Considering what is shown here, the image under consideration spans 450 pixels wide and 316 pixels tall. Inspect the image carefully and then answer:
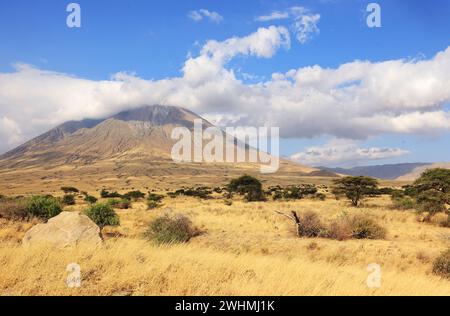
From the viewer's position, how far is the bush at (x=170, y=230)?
18.0m

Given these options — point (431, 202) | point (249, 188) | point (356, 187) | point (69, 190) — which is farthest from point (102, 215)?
point (69, 190)

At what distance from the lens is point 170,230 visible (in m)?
19.3

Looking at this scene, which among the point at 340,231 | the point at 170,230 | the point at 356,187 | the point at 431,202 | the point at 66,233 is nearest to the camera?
the point at 66,233

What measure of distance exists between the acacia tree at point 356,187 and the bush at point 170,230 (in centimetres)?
2788

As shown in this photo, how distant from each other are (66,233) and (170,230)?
5884mm

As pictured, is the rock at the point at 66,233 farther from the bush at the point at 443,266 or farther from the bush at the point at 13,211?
the bush at the point at 443,266

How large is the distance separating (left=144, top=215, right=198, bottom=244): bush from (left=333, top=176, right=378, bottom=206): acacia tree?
27.9m

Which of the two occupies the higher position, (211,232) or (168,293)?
(168,293)

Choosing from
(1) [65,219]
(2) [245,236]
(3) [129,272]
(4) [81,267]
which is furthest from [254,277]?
(2) [245,236]

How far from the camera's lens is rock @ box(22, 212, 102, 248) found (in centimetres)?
1391

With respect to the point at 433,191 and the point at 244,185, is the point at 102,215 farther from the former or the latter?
the point at 244,185

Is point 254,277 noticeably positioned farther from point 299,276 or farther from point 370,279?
point 370,279
